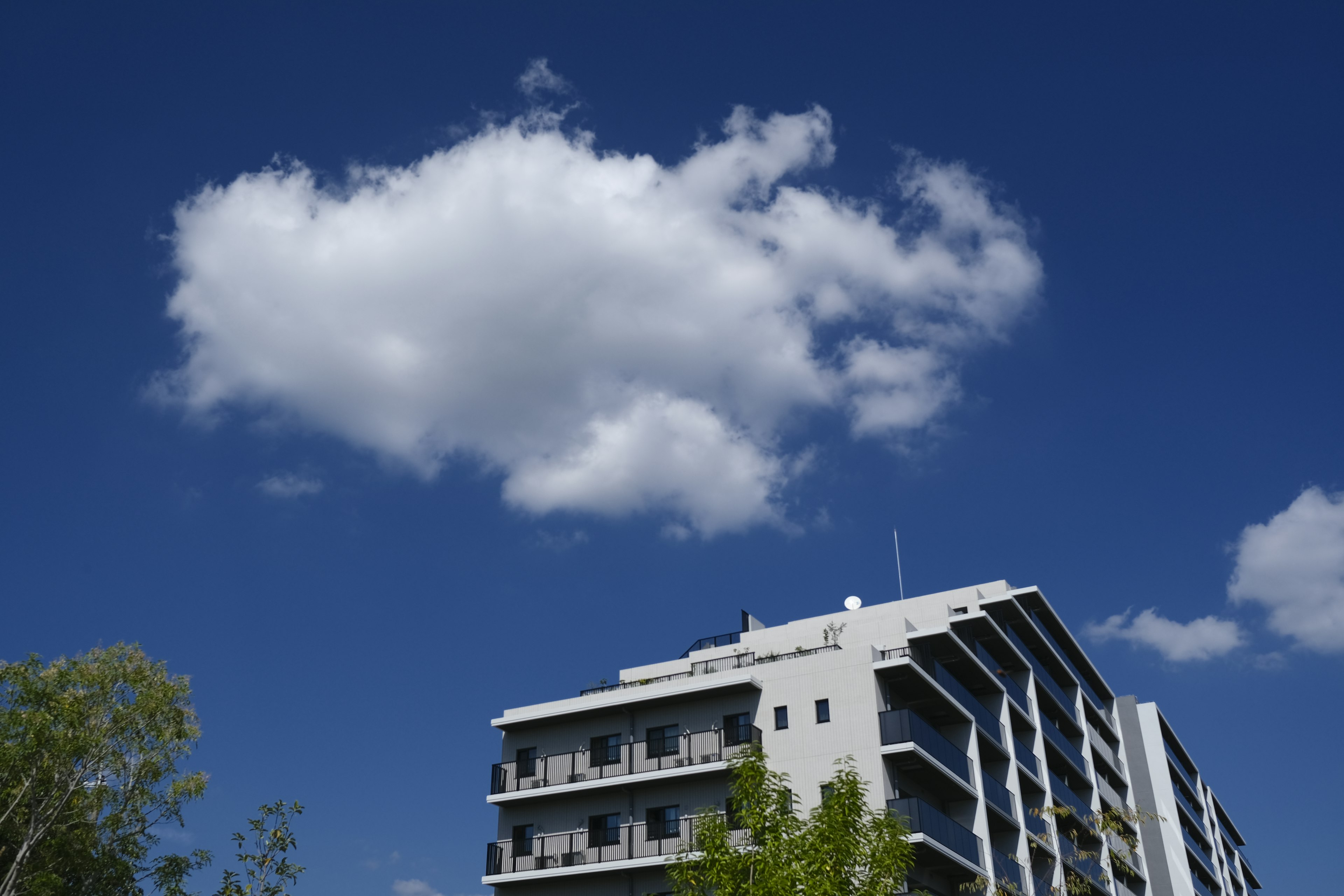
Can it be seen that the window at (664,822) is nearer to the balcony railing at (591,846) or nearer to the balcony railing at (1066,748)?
the balcony railing at (591,846)

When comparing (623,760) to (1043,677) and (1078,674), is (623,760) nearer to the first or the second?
(1043,677)

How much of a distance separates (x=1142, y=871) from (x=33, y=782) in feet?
196

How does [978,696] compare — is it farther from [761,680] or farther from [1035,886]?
[761,680]

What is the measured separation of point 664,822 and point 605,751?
4427 mm

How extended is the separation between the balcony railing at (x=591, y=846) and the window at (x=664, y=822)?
27 mm

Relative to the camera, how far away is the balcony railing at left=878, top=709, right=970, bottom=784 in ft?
133

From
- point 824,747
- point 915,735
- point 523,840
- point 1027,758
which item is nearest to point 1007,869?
point 1027,758

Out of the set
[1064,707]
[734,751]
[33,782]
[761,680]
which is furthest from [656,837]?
[1064,707]

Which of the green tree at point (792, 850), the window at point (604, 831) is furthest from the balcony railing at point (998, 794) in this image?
the green tree at point (792, 850)

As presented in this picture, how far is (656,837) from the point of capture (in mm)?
42781

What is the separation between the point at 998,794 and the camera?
153 ft

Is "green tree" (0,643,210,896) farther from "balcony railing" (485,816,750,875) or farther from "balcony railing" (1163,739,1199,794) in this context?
"balcony railing" (1163,739,1199,794)

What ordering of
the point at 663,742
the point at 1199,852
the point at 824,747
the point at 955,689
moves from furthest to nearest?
1. the point at 1199,852
2. the point at 955,689
3. the point at 663,742
4. the point at 824,747

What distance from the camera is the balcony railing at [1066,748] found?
184ft
